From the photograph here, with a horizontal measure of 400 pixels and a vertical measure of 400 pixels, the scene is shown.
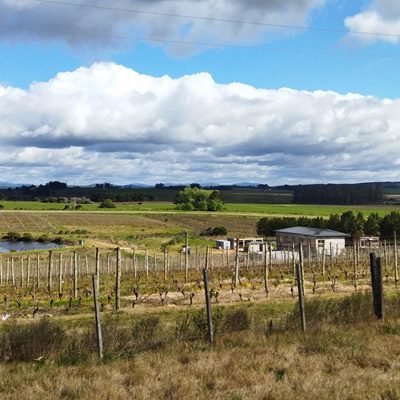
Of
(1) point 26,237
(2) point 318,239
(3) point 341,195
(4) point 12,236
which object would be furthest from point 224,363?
(3) point 341,195

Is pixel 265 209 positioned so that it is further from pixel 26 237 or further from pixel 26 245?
pixel 26 245

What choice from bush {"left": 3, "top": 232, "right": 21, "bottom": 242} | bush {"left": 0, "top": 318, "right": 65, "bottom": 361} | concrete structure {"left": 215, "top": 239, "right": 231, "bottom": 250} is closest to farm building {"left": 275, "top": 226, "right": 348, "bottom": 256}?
concrete structure {"left": 215, "top": 239, "right": 231, "bottom": 250}

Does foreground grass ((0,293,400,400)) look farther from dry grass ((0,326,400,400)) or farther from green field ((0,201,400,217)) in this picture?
green field ((0,201,400,217))

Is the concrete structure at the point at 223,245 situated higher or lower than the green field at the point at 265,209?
lower

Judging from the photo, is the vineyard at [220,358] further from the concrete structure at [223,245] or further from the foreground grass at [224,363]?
the concrete structure at [223,245]

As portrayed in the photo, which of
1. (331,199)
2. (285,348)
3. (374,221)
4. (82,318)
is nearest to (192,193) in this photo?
(331,199)

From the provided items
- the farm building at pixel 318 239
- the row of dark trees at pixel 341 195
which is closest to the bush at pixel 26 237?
the farm building at pixel 318 239

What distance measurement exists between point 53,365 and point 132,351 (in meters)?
1.39

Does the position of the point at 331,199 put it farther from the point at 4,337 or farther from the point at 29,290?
the point at 4,337

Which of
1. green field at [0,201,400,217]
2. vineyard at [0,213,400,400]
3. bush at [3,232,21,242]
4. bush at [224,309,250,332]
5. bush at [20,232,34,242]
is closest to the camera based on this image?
vineyard at [0,213,400,400]

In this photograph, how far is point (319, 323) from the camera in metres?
11.0

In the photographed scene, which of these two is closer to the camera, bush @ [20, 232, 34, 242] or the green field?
bush @ [20, 232, 34, 242]

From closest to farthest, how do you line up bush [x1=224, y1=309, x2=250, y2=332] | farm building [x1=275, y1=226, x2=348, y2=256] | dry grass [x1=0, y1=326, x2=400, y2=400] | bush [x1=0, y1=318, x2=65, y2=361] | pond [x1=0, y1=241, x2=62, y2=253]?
dry grass [x1=0, y1=326, x2=400, y2=400] < bush [x1=0, y1=318, x2=65, y2=361] < bush [x1=224, y1=309, x2=250, y2=332] < farm building [x1=275, y1=226, x2=348, y2=256] < pond [x1=0, y1=241, x2=62, y2=253]

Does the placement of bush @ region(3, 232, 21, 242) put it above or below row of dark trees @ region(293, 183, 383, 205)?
below
